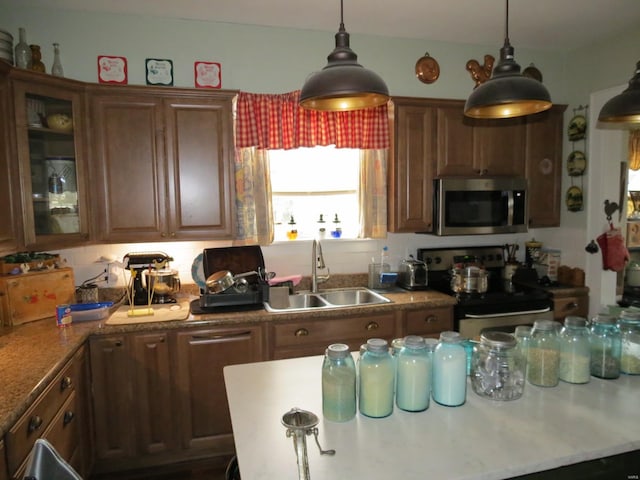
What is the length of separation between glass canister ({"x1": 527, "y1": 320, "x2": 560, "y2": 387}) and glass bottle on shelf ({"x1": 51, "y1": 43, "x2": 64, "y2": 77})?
2810 mm

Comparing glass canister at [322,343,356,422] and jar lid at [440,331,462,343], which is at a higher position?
jar lid at [440,331,462,343]

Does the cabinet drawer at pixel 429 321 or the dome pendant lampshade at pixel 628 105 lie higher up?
the dome pendant lampshade at pixel 628 105

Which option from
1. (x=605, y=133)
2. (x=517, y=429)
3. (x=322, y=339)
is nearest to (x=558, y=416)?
(x=517, y=429)

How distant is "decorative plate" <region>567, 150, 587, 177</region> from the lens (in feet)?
10.9

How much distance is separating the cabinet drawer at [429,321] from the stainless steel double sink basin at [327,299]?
194 millimetres

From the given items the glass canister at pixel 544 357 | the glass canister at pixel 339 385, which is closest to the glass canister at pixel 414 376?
the glass canister at pixel 339 385

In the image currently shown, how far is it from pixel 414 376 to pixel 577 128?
2.92 metres

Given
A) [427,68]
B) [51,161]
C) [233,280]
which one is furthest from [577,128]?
[51,161]

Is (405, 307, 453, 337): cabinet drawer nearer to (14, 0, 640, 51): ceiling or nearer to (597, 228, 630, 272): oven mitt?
(597, 228, 630, 272): oven mitt

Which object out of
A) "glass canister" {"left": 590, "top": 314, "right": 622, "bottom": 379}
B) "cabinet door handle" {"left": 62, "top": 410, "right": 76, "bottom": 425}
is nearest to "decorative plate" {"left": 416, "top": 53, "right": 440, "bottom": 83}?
"glass canister" {"left": 590, "top": 314, "right": 622, "bottom": 379}

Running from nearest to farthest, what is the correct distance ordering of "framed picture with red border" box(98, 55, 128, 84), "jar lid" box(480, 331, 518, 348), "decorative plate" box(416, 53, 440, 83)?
1. "jar lid" box(480, 331, 518, 348)
2. "framed picture with red border" box(98, 55, 128, 84)
3. "decorative plate" box(416, 53, 440, 83)

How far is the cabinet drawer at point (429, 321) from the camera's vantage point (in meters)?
2.84

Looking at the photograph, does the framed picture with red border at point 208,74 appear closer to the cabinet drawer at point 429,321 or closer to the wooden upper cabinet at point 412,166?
the wooden upper cabinet at point 412,166

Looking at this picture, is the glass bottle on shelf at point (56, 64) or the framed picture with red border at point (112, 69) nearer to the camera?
the glass bottle on shelf at point (56, 64)
